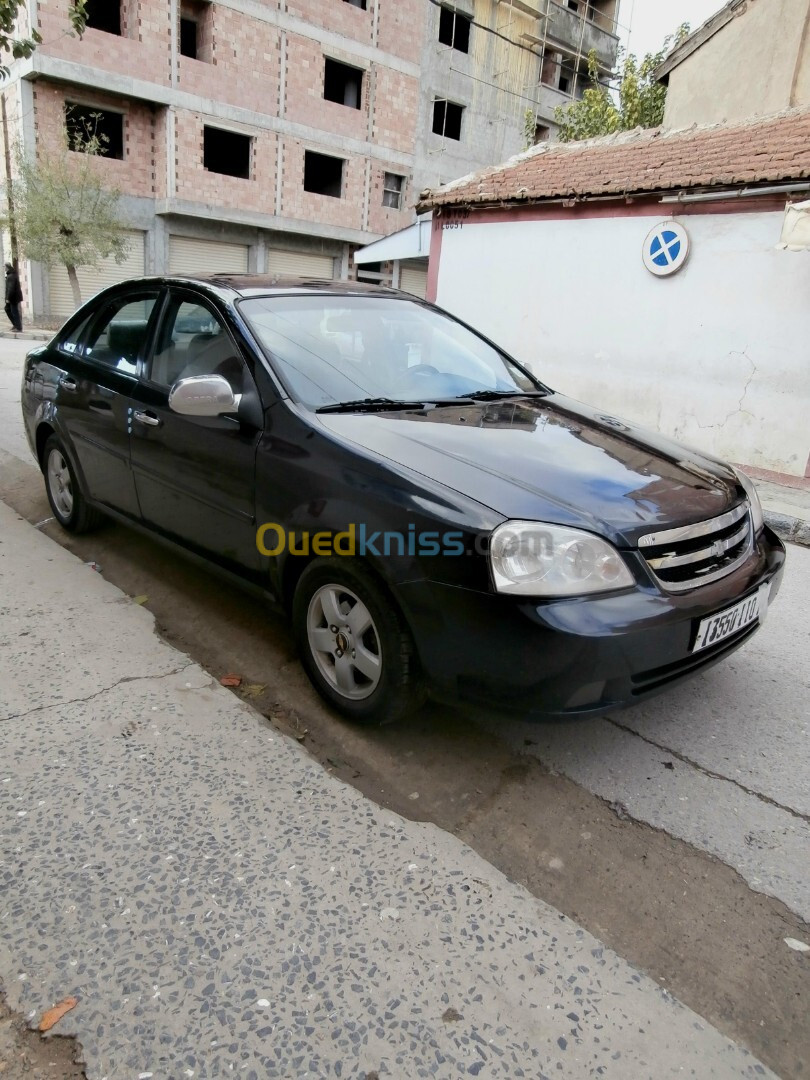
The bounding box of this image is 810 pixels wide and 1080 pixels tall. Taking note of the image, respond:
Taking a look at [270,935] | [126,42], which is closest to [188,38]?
[126,42]

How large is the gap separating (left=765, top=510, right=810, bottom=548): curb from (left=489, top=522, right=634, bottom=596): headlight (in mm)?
4655

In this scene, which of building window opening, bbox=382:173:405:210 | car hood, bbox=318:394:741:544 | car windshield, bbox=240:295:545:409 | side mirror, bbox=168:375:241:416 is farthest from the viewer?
building window opening, bbox=382:173:405:210

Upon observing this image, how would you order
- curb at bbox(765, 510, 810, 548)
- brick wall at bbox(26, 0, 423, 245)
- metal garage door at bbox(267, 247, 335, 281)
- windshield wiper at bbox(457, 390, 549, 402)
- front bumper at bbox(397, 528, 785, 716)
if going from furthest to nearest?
metal garage door at bbox(267, 247, 335, 281), brick wall at bbox(26, 0, 423, 245), curb at bbox(765, 510, 810, 548), windshield wiper at bbox(457, 390, 549, 402), front bumper at bbox(397, 528, 785, 716)

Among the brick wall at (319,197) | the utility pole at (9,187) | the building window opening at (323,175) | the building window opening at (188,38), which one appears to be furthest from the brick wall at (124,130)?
the building window opening at (323,175)

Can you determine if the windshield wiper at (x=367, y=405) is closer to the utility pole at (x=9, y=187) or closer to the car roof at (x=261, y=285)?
the car roof at (x=261, y=285)

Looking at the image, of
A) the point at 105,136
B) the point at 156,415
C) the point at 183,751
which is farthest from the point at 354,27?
the point at 183,751

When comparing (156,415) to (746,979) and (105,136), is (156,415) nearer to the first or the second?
(746,979)

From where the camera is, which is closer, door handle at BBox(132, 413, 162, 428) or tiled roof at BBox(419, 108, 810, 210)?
door handle at BBox(132, 413, 162, 428)

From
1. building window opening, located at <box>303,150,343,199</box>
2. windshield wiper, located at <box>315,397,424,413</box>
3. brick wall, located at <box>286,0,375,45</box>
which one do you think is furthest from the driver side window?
brick wall, located at <box>286,0,375,45</box>

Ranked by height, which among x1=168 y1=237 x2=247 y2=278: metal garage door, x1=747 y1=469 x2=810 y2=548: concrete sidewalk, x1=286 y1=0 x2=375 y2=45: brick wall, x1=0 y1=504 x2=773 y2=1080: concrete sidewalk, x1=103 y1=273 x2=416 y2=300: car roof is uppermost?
x1=286 y1=0 x2=375 y2=45: brick wall

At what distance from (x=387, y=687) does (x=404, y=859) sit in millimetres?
579

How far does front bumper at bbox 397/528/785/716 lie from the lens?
2.24m

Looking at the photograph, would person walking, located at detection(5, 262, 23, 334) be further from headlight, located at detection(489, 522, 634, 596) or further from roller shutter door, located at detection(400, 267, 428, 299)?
headlight, located at detection(489, 522, 634, 596)

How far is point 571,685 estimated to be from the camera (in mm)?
2266
